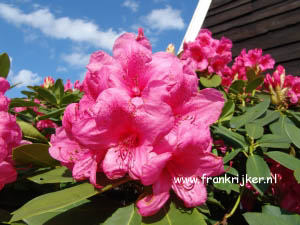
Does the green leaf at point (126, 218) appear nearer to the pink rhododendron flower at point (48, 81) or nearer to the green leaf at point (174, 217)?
the green leaf at point (174, 217)

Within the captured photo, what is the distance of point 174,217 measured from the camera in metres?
0.61

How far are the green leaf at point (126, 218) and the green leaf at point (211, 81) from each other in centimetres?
109

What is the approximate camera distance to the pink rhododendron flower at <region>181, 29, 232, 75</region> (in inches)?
74.4

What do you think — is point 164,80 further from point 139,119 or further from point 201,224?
point 201,224

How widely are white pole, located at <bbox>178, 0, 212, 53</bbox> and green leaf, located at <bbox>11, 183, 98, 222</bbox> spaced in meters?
4.25

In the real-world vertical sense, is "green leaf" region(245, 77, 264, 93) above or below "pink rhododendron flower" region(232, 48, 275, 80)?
below

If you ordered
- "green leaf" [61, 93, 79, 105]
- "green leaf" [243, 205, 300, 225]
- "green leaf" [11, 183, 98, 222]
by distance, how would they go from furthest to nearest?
"green leaf" [61, 93, 79, 105] < "green leaf" [243, 205, 300, 225] < "green leaf" [11, 183, 98, 222]

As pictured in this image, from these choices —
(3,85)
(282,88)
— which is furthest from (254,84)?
(3,85)

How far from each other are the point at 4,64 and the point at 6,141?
1.20ft

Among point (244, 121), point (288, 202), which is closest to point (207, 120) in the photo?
point (244, 121)

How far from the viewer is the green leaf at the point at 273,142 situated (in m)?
0.99

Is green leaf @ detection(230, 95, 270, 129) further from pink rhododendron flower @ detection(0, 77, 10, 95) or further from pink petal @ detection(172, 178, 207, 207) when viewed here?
pink rhododendron flower @ detection(0, 77, 10, 95)

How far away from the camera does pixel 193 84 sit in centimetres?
73

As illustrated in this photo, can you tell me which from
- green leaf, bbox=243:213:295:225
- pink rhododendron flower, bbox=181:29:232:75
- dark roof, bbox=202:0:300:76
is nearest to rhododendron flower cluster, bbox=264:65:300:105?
pink rhododendron flower, bbox=181:29:232:75
